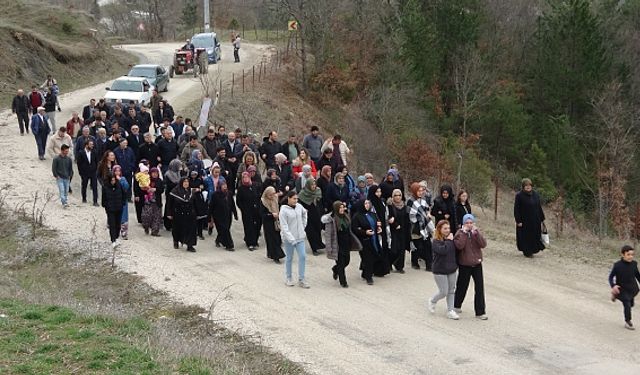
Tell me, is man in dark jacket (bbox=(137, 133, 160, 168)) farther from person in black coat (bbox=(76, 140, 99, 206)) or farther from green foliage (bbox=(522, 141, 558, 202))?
green foliage (bbox=(522, 141, 558, 202))

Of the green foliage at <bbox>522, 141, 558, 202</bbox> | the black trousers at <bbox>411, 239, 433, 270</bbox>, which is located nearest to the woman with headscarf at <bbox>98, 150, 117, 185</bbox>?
the black trousers at <bbox>411, 239, 433, 270</bbox>

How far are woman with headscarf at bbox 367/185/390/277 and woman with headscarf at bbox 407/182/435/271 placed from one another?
0.55m

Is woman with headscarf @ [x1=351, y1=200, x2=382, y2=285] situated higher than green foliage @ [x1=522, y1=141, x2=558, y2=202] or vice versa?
woman with headscarf @ [x1=351, y1=200, x2=382, y2=285]

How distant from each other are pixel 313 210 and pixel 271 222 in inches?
39.0

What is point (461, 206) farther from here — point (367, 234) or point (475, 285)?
point (475, 285)

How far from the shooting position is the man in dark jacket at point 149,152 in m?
17.3

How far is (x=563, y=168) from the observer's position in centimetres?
3903

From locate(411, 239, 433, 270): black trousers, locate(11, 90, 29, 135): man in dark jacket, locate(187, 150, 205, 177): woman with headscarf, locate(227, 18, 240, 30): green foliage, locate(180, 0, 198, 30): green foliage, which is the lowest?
locate(411, 239, 433, 270): black trousers

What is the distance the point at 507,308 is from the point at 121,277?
6585 mm

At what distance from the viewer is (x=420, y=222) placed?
13.8 m

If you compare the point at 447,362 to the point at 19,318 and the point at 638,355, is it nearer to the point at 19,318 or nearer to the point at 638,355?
the point at 638,355

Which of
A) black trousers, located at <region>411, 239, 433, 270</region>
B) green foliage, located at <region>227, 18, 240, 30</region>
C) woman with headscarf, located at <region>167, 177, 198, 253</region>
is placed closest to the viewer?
black trousers, located at <region>411, 239, 433, 270</region>

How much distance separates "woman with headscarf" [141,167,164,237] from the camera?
617 inches

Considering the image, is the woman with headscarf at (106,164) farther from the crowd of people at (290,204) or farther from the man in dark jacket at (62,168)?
the man in dark jacket at (62,168)
